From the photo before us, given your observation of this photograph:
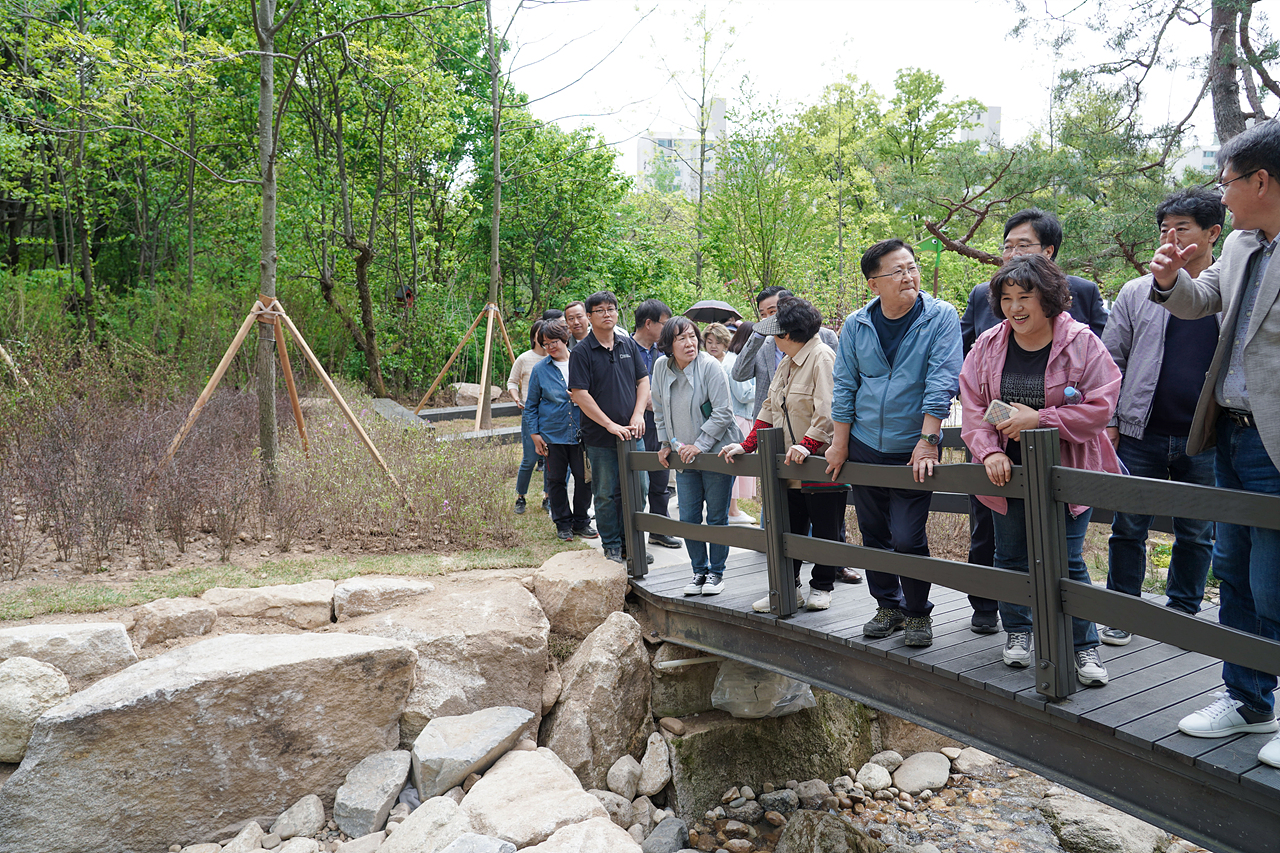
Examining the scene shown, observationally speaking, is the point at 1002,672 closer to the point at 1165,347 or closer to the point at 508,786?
the point at 1165,347

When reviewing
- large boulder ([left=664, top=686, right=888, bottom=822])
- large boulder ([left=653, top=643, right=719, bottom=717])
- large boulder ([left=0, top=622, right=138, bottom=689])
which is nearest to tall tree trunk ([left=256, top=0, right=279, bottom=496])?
large boulder ([left=0, top=622, right=138, bottom=689])

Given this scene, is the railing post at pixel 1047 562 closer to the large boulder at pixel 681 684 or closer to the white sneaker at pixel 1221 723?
the white sneaker at pixel 1221 723

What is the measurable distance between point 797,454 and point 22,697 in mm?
3716

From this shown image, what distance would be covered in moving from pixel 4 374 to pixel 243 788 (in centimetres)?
569

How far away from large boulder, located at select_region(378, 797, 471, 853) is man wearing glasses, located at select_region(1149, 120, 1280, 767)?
2.85 meters

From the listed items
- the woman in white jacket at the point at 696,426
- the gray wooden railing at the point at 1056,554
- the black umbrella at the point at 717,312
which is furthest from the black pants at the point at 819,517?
the black umbrella at the point at 717,312

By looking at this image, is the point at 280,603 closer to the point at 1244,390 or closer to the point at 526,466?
the point at 526,466

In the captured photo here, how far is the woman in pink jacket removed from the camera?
2934mm

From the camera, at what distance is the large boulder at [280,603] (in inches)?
179

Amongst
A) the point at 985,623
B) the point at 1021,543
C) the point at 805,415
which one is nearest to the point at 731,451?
the point at 805,415

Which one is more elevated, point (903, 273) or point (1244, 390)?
point (903, 273)

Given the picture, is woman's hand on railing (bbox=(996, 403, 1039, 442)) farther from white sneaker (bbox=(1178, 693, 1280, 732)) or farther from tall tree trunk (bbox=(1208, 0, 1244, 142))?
tall tree trunk (bbox=(1208, 0, 1244, 142))

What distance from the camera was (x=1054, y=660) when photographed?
114 inches

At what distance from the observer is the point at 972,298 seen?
399 centimetres
